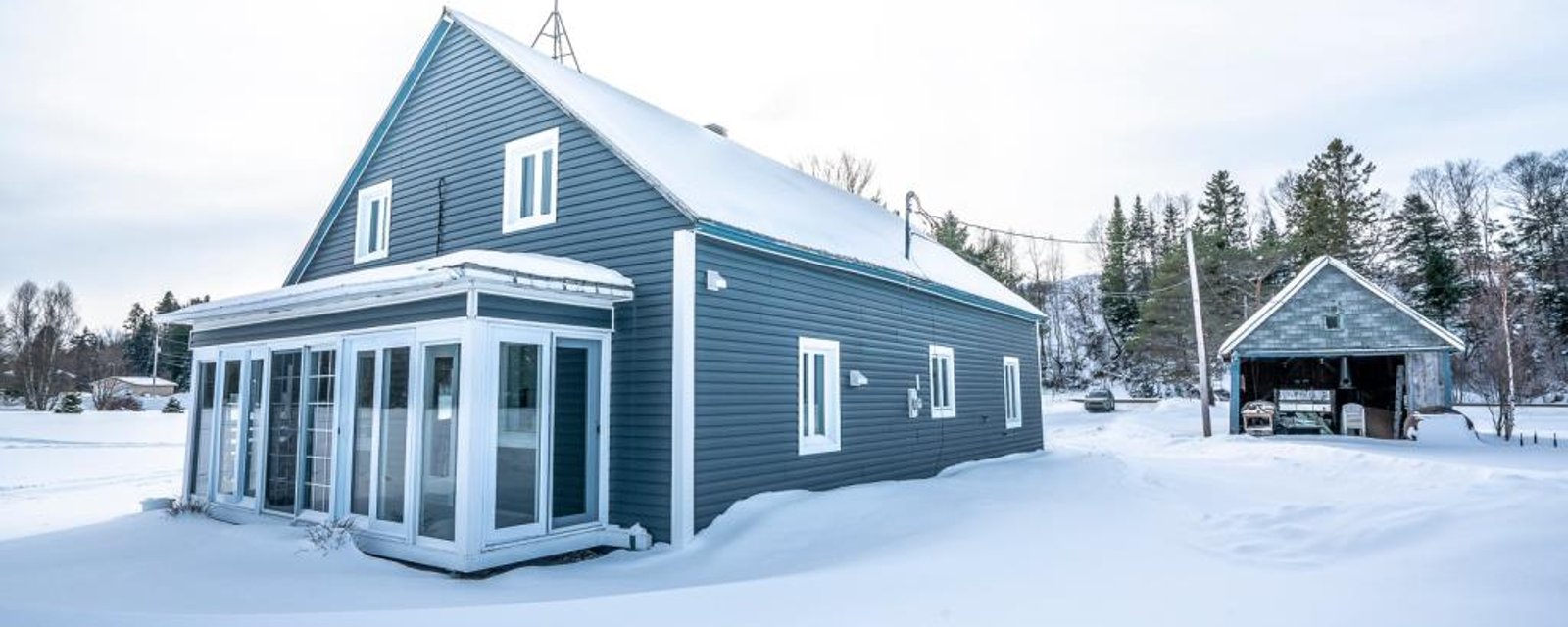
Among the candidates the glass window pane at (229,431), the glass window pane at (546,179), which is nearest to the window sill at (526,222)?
the glass window pane at (546,179)

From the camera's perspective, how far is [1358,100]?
12.9m

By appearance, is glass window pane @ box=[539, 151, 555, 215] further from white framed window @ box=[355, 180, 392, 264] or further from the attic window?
the attic window

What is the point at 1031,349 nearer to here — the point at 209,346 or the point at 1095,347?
the point at 209,346

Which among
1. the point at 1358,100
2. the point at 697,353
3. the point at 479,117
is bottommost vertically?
the point at 697,353

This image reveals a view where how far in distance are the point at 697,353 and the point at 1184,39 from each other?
808 cm

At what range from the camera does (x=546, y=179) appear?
33.1 feet

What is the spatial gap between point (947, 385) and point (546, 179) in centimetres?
766

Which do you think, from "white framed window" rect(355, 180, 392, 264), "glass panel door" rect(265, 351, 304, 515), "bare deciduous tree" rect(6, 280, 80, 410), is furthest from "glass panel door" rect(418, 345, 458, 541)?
"bare deciduous tree" rect(6, 280, 80, 410)

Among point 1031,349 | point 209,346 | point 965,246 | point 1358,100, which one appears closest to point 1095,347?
point 965,246

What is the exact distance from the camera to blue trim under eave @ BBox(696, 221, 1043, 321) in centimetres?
870

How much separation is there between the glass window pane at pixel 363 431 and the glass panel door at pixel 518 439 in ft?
5.37

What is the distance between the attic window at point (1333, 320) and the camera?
19.4 m

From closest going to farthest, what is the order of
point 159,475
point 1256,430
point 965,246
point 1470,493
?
A: point 1470,493 → point 159,475 → point 1256,430 → point 965,246

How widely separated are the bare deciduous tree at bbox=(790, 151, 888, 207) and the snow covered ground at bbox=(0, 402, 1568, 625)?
24731 mm
